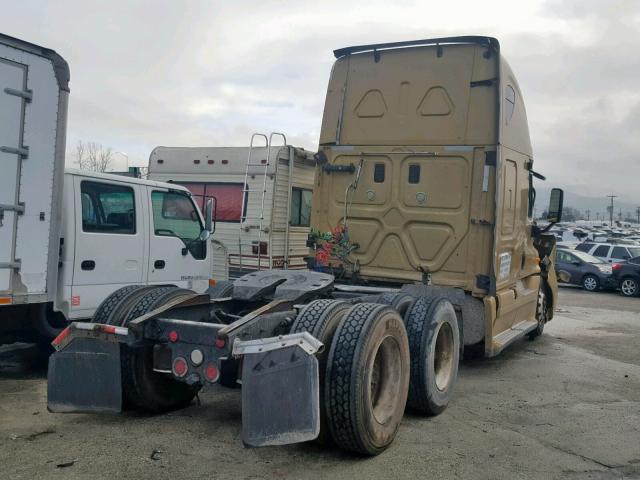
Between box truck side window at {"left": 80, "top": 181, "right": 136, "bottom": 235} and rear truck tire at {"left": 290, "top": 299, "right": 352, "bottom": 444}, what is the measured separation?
10.4 feet

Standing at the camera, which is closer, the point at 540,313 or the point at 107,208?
the point at 107,208

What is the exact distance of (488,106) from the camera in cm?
686

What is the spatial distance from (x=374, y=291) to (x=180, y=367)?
2505 millimetres

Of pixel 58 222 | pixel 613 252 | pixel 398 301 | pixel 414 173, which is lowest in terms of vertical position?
pixel 398 301

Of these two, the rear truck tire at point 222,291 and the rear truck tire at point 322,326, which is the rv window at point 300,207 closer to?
the rear truck tire at point 222,291

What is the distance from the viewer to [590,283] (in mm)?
20500

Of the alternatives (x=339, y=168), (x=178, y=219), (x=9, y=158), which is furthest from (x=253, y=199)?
(x=9, y=158)

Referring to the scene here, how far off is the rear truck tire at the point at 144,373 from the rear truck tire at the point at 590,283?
18.0m

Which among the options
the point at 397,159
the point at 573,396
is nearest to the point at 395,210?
the point at 397,159

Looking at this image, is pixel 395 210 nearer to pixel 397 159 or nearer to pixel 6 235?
pixel 397 159

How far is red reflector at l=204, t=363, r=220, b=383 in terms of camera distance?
4.31 m

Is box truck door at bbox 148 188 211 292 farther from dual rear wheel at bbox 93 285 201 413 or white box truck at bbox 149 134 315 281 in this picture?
white box truck at bbox 149 134 315 281

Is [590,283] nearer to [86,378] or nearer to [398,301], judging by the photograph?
[398,301]

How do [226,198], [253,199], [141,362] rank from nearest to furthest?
[141,362] → [253,199] → [226,198]
